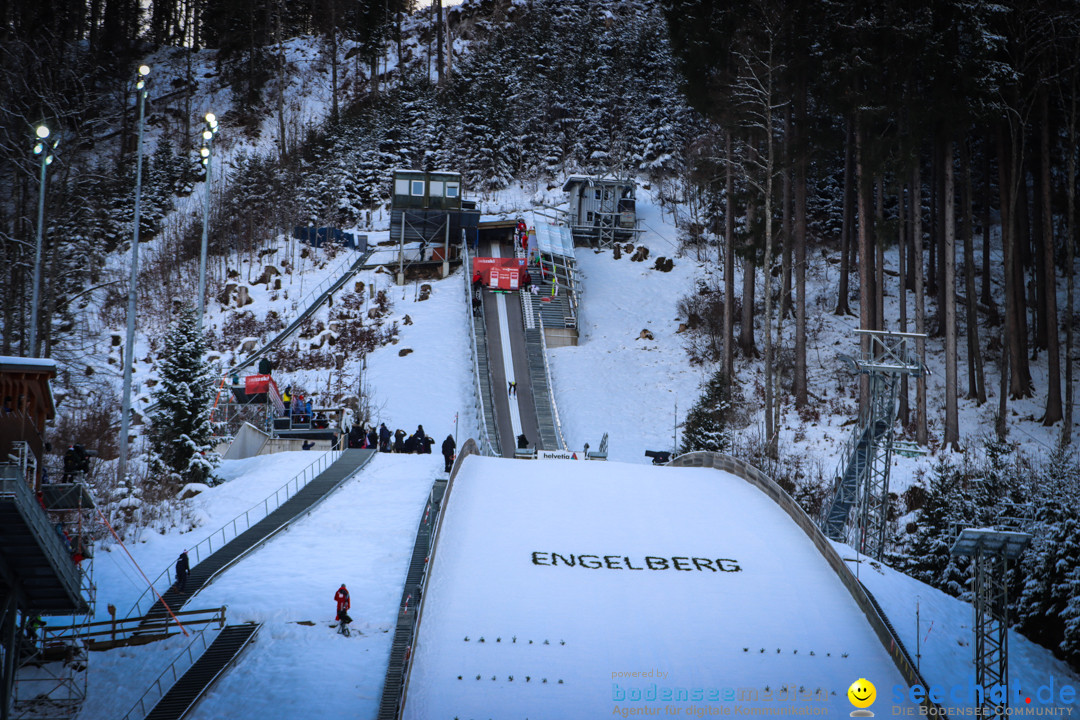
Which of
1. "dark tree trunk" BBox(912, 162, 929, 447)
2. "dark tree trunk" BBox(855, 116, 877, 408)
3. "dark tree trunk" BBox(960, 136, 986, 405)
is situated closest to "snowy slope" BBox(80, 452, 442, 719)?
"dark tree trunk" BBox(855, 116, 877, 408)

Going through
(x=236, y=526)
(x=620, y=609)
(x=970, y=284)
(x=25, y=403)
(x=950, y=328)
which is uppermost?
(x=970, y=284)

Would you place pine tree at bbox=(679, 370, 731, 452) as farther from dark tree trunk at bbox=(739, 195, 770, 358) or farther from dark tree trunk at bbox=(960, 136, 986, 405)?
dark tree trunk at bbox=(960, 136, 986, 405)

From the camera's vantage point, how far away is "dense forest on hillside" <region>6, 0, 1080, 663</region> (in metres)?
25.4

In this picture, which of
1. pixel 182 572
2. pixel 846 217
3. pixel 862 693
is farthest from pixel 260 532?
pixel 846 217

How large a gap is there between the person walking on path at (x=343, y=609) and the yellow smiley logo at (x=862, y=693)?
27.6ft

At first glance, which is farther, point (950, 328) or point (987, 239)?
Answer: point (987, 239)

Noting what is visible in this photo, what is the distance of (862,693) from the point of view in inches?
533

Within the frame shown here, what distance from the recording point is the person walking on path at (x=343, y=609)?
16.0m

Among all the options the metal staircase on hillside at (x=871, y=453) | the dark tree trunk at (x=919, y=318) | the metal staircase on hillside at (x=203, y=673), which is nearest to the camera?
the metal staircase on hillside at (x=203, y=673)

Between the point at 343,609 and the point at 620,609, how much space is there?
4925 millimetres

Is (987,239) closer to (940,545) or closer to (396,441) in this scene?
(940,545)

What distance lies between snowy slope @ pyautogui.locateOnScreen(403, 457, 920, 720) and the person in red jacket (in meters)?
1.59

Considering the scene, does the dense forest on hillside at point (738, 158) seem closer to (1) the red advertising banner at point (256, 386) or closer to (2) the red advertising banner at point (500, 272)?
(1) the red advertising banner at point (256, 386)

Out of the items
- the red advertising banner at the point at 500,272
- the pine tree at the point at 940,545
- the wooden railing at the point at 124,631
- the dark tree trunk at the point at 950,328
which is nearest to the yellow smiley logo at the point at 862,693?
the pine tree at the point at 940,545
